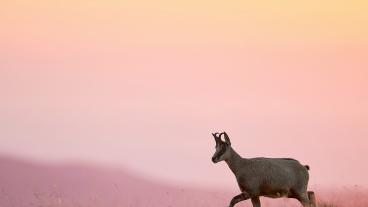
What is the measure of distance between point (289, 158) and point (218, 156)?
254cm

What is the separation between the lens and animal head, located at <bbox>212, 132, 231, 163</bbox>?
103 feet

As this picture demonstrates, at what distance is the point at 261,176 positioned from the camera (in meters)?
31.6

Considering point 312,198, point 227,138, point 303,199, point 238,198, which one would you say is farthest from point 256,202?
point 312,198

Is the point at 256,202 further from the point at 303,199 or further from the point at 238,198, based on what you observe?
the point at 303,199

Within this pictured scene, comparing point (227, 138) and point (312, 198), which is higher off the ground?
point (227, 138)

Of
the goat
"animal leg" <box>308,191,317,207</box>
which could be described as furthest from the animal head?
"animal leg" <box>308,191,317,207</box>

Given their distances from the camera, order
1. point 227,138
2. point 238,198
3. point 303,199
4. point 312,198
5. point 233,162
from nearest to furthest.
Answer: point 238,198 → point 227,138 → point 233,162 → point 303,199 → point 312,198

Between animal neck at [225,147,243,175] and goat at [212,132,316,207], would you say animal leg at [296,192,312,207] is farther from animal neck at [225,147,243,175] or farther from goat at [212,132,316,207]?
animal neck at [225,147,243,175]

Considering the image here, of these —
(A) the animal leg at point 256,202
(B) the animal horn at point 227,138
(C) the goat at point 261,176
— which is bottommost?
(A) the animal leg at point 256,202

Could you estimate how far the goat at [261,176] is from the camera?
1241 inches

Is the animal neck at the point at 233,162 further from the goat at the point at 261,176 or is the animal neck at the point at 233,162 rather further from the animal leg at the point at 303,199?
the animal leg at the point at 303,199

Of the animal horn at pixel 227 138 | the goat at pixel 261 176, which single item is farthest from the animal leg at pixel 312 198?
the animal horn at pixel 227 138

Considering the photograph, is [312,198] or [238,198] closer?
[238,198]

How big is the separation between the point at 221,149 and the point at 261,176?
1336mm
